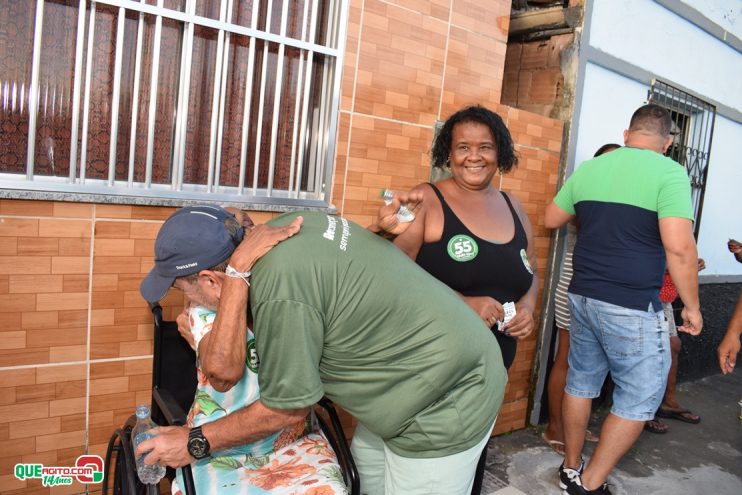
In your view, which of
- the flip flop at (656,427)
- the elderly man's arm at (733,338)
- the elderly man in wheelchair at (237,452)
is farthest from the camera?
the flip flop at (656,427)

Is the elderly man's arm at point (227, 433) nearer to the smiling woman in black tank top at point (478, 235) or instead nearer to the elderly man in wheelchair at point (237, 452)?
the elderly man in wheelchair at point (237, 452)

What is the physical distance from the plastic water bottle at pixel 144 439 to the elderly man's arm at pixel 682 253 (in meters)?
2.51

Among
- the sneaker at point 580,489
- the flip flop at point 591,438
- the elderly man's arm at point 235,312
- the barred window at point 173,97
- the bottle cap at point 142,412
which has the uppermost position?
the barred window at point 173,97

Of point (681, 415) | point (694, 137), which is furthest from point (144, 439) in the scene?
point (694, 137)

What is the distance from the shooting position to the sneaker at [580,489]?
323cm

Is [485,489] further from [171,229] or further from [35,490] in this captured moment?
[171,229]

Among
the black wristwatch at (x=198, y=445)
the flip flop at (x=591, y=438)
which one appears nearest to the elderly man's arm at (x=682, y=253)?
the flip flop at (x=591, y=438)

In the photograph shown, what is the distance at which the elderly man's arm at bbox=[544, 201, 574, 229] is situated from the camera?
3459mm

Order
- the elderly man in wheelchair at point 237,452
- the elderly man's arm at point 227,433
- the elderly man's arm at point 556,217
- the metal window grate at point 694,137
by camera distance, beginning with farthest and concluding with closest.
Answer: the metal window grate at point 694,137 → the elderly man's arm at point 556,217 → the elderly man in wheelchair at point 237,452 → the elderly man's arm at point 227,433

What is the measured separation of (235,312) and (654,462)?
355 cm

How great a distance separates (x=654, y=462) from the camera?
391cm

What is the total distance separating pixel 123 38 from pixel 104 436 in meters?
1.64

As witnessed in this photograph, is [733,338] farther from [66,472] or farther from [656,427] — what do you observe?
[66,472]

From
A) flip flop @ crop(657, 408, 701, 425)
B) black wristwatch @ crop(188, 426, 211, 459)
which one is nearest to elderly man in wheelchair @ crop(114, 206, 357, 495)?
black wristwatch @ crop(188, 426, 211, 459)
